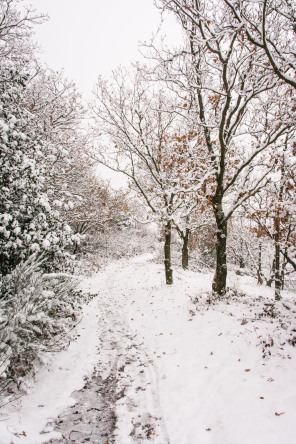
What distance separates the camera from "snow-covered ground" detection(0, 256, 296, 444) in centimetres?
377

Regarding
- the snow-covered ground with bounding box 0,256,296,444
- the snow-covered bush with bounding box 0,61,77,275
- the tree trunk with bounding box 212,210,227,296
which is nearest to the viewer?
the snow-covered ground with bounding box 0,256,296,444

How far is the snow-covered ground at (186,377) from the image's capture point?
377 centimetres

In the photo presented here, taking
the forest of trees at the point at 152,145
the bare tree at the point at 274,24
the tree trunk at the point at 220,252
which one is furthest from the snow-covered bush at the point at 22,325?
the bare tree at the point at 274,24

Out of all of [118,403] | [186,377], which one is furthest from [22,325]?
[186,377]

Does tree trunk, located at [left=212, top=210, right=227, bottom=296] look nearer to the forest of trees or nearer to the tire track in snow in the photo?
the forest of trees

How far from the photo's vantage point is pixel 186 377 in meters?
5.33

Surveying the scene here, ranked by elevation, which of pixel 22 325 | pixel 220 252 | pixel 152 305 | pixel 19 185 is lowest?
pixel 152 305

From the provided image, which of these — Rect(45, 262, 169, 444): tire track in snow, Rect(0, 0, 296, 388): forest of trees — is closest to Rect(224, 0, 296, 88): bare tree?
Rect(0, 0, 296, 388): forest of trees

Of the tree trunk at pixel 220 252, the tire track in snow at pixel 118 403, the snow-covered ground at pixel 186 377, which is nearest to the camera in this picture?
the snow-covered ground at pixel 186 377

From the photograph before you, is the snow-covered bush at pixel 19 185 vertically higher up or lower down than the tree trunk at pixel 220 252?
higher up

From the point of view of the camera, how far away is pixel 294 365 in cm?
453

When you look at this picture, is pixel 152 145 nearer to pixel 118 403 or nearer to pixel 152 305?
pixel 152 305

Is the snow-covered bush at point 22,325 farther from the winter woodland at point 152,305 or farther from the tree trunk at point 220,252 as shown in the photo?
the tree trunk at point 220,252

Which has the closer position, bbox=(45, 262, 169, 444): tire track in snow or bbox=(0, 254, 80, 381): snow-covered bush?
bbox=(45, 262, 169, 444): tire track in snow
